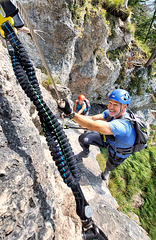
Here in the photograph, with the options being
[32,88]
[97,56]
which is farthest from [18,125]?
[97,56]

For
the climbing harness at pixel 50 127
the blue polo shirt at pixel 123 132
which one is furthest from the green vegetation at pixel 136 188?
the climbing harness at pixel 50 127

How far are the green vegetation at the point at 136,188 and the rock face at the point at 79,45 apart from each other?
6.13m

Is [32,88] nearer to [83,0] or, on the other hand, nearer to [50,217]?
[50,217]

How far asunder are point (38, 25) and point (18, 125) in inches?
243

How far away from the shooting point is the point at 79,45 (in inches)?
365

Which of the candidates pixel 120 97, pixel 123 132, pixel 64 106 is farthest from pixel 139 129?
pixel 64 106

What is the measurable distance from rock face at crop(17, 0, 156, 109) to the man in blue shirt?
404cm

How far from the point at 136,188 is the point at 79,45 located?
10.0 meters

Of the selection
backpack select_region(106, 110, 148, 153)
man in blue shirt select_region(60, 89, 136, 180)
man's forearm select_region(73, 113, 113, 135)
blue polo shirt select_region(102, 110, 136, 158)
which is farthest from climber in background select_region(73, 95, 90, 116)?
man's forearm select_region(73, 113, 113, 135)

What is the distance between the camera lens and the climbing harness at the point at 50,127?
1.94 m

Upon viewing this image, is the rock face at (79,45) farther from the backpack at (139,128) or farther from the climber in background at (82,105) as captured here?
the backpack at (139,128)

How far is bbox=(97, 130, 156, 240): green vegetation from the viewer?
6383 mm

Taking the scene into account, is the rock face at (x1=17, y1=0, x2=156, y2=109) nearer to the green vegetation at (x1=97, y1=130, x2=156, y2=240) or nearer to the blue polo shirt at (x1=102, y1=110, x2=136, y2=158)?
the blue polo shirt at (x1=102, y1=110, x2=136, y2=158)

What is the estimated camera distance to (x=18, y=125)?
204 cm
